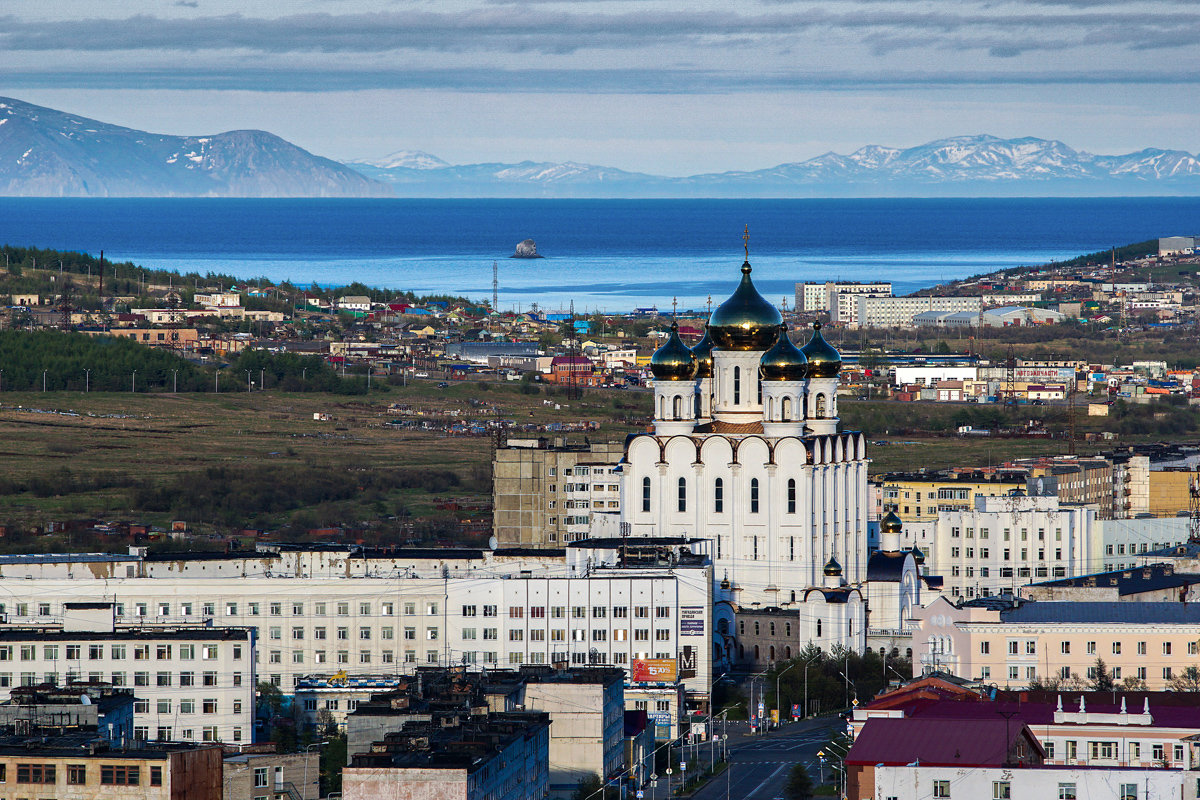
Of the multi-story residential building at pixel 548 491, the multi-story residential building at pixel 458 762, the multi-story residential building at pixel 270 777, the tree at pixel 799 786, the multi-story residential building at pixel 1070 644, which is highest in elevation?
the multi-story residential building at pixel 548 491

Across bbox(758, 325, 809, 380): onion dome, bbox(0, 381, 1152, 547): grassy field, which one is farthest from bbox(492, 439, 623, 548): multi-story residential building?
bbox(758, 325, 809, 380): onion dome

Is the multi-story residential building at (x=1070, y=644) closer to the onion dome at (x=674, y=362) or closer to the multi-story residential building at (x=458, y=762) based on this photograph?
the onion dome at (x=674, y=362)

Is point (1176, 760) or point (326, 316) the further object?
point (326, 316)

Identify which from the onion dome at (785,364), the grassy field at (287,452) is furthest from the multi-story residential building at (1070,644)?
the grassy field at (287,452)

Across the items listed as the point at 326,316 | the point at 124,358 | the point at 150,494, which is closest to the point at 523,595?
the point at 150,494

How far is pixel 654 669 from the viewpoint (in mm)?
60438

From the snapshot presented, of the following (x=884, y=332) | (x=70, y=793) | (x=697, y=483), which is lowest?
(x=70, y=793)

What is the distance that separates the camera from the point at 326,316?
186 metres

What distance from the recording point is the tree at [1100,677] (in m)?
56.3

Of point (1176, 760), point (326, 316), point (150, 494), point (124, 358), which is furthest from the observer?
point (326, 316)

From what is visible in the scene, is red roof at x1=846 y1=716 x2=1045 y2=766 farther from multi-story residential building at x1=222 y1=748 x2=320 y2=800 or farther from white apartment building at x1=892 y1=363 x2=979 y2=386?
white apartment building at x1=892 y1=363 x2=979 y2=386

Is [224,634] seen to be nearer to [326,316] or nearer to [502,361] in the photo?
[502,361]

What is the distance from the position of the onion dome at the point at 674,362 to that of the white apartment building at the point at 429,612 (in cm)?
857

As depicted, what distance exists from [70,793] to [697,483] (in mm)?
32884
